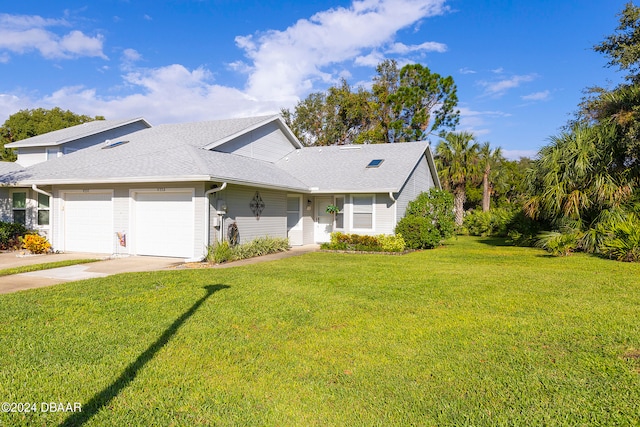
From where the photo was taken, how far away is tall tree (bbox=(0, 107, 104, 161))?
38938 mm

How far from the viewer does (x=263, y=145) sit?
1925 cm

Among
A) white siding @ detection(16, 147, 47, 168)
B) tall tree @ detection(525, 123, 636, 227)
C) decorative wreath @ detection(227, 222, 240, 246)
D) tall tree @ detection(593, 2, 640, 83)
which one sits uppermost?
tall tree @ detection(593, 2, 640, 83)

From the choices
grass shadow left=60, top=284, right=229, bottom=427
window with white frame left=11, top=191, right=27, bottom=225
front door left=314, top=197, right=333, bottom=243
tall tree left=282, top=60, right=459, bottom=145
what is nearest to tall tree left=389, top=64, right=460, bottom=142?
tall tree left=282, top=60, right=459, bottom=145

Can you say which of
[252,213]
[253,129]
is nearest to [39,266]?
[252,213]

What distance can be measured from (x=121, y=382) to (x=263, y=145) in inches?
633

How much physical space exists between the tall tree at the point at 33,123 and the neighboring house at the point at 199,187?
67.6 feet

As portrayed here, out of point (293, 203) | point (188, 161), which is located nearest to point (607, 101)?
point (293, 203)

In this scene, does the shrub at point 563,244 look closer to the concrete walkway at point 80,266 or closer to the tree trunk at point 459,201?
the concrete walkway at point 80,266

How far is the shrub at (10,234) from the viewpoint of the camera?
15.1m

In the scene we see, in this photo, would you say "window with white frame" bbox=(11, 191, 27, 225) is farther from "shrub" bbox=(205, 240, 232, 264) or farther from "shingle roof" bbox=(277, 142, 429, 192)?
"shingle roof" bbox=(277, 142, 429, 192)

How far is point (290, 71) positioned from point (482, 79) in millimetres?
12137

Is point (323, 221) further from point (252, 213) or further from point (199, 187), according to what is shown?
point (199, 187)

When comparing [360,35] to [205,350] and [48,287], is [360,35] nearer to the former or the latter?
[48,287]

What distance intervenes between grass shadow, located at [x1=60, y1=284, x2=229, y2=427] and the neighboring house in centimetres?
690
